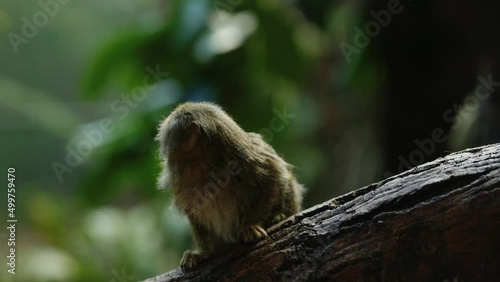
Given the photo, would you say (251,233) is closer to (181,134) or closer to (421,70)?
(181,134)

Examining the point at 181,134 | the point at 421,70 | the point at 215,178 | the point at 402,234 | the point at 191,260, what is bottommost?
the point at 402,234

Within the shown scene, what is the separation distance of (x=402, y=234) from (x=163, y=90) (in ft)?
9.34

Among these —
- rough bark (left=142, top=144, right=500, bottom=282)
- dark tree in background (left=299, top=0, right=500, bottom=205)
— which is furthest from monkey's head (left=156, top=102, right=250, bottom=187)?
dark tree in background (left=299, top=0, right=500, bottom=205)

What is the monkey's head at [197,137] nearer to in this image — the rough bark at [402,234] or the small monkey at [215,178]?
the small monkey at [215,178]

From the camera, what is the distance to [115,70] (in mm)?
4961

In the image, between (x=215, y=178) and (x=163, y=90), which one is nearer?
(x=215, y=178)

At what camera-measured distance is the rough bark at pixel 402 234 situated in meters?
2.13

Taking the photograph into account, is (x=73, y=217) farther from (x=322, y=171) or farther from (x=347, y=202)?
(x=347, y=202)

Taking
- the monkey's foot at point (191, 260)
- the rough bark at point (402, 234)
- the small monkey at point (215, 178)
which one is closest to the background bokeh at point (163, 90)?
the small monkey at point (215, 178)

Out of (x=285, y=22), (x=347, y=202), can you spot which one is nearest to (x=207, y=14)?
(x=285, y=22)

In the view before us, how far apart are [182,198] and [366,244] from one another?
936mm

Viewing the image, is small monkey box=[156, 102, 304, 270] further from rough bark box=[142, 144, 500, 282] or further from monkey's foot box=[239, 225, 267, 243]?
rough bark box=[142, 144, 500, 282]

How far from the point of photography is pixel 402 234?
2244mm

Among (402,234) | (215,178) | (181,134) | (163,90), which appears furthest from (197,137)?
(163,90)
